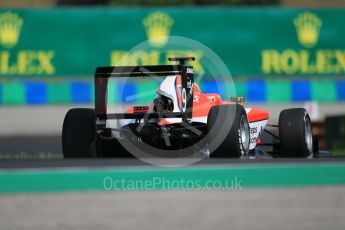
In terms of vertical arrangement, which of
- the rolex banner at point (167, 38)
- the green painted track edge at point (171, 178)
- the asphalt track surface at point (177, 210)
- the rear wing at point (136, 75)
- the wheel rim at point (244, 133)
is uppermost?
the rolex banner at point (167, 38)

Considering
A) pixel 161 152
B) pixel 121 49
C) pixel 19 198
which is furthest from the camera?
pixel 121 49

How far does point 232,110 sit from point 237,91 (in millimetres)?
5281

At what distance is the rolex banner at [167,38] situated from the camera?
12.1m

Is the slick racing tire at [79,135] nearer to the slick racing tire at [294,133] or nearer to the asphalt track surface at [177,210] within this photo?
the slick racing tire at [294,133]

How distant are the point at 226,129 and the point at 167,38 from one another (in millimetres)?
5488

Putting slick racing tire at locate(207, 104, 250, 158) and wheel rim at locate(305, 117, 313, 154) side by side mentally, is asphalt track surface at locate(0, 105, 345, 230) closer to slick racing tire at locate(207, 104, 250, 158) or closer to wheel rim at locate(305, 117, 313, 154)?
slick racing tire at locate(207, 104, 250, 158)

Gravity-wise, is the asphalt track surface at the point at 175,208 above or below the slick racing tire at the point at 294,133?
below

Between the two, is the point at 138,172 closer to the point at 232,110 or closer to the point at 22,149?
the point at 232,110

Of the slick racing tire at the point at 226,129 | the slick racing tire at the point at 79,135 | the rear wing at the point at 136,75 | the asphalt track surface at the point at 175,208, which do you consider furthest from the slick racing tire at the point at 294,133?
the asphalt track surface at the point at 175,208

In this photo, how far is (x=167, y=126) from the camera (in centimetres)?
734

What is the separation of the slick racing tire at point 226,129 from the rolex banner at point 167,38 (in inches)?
205

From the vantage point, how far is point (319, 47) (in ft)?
41.2

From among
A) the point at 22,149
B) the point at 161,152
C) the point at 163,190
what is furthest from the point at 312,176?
the point at 22,149

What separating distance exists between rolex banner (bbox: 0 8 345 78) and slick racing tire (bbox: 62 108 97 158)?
15.9ft
